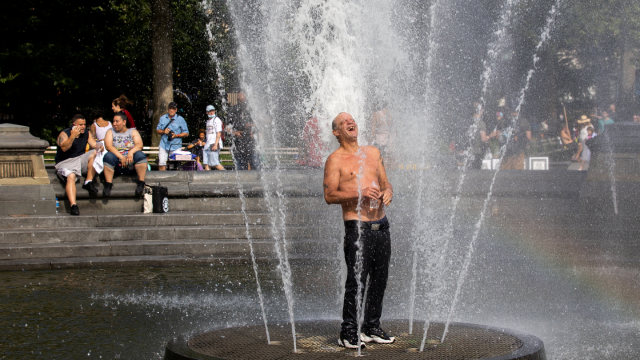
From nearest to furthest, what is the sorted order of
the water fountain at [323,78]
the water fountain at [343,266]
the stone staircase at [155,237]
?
the water fountain at [323,78] → the water fountain at [343,266] → the stone staircase at [155,237]

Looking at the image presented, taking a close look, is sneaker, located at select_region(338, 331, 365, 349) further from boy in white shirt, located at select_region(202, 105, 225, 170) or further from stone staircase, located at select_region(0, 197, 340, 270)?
boy in white shirt, located at select_region(202, 105, 225, 170)

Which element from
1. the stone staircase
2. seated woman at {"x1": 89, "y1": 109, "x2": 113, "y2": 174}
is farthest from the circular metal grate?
seated woman at {"x1": 89, "y1": 109, "x2": 113, "y2": 174}

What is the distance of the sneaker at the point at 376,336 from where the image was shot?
4750 millimetres

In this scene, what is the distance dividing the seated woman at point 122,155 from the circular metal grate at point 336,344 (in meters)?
6.31

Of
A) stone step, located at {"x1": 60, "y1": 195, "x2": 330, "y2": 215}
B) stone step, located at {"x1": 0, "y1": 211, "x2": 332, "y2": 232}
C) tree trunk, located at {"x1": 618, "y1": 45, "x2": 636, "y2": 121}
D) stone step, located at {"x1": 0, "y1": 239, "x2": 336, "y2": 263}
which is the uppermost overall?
tree trunk, located at {"x1": 618, "y1": 45, "x2": 636, "y2": 121}

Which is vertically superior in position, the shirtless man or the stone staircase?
the shirtless man

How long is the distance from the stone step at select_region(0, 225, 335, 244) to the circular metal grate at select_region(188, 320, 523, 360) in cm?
491

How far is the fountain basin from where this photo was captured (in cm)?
430

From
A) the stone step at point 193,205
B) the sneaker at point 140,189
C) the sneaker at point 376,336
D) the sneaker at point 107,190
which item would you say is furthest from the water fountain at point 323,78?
the sneaker at point 107,190

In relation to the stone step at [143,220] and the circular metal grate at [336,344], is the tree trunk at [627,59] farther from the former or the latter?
the circular metal grate at [336,344]

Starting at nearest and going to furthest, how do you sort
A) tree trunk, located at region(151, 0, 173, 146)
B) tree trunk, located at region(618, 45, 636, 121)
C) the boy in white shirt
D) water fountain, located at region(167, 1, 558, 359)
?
water fountain, located at region(167, 1, 558, 359) < the boy in white shirt < tree trunk, located at region(151, 0, 173, 146) < tree trunk, located at region(618, 45, 636, 121)

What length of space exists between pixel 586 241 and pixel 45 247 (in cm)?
740

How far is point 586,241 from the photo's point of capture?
10.2 meters

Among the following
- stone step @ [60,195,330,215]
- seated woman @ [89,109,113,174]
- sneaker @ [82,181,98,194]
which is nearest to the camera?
sneaker @ [82,181,98,194]
